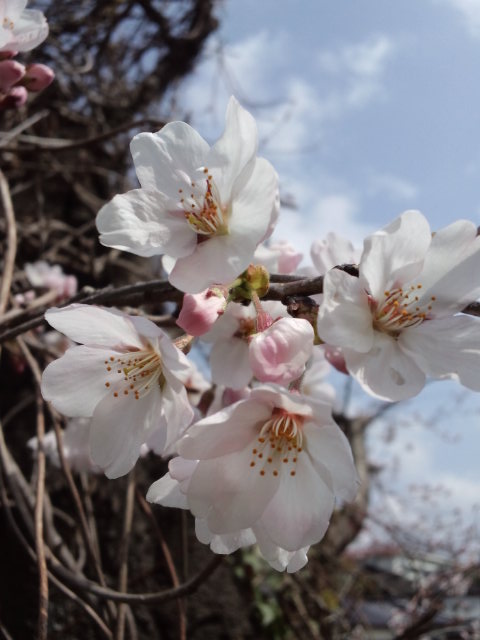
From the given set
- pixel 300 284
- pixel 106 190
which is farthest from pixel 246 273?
pixel 106 190

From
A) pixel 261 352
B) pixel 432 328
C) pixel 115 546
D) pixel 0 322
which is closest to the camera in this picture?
pixel 261 352

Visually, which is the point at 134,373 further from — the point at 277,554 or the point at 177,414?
the point at 277,554

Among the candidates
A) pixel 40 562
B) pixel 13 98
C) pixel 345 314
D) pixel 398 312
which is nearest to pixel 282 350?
pixel 345 314

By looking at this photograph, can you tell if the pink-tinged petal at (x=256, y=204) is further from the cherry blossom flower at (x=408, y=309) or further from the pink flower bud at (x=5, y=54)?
the pink flower bud at (x=5, y=54)

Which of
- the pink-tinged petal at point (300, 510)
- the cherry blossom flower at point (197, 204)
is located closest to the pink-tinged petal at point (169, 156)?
the cherry blossom flower at point (197, 204)

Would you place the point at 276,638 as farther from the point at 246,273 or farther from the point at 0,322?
the point at 246,273

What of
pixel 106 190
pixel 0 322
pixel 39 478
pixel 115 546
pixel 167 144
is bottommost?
pixel 115 546

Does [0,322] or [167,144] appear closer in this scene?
[167,144]
